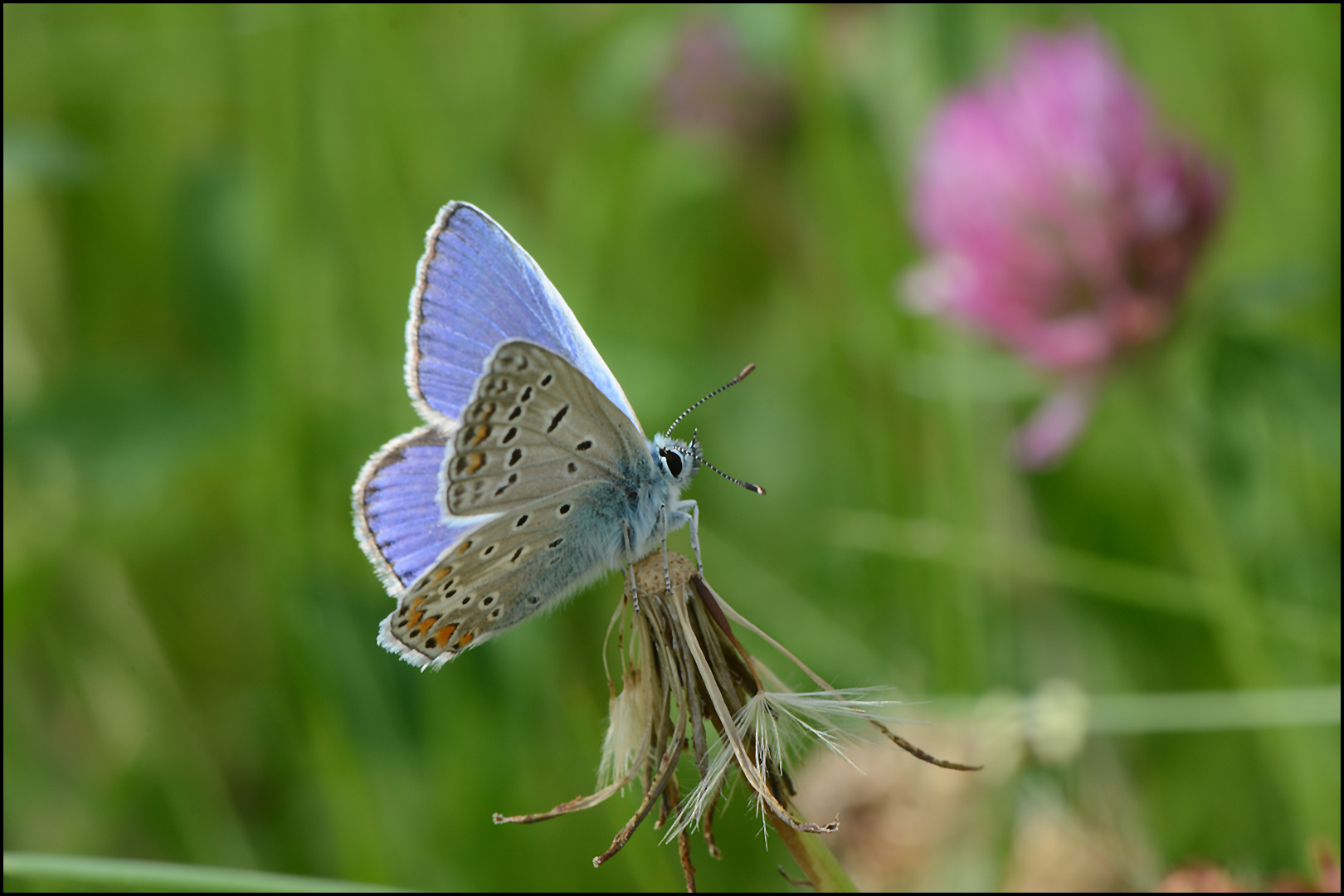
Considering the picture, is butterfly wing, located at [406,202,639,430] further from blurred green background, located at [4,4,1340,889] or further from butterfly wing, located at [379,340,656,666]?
blurred green background, located at [4,4,1340,889]

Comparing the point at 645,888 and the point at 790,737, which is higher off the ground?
the point at 790,737

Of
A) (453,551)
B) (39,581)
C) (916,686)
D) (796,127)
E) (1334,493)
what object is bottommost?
(916,686)

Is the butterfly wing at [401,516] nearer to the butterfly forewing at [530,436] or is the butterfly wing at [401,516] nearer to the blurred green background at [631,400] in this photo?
the butterfly forewing at [530,436]

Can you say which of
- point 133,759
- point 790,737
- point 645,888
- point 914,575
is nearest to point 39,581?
point 133,759

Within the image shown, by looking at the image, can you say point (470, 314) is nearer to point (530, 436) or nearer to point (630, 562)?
point (530, 436)

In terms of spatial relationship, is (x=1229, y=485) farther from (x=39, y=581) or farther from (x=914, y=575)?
(x=39, y=581)

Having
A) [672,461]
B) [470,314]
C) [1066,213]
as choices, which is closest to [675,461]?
[672,461]

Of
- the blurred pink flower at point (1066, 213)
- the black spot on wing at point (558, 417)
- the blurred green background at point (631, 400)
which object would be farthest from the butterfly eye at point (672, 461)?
the blurred pink flower at point (1066, 213)
